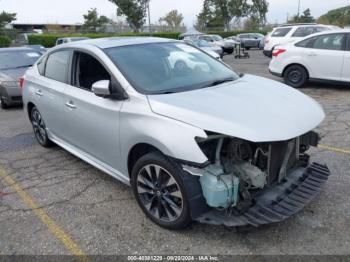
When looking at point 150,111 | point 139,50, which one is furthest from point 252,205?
point 139,50

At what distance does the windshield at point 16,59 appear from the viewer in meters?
9.24

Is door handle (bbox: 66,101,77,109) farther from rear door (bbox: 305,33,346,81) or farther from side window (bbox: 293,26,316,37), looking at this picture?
→ side window (bbox: 293,26,316,37)

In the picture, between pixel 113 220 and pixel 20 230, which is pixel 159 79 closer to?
pixel 113 220

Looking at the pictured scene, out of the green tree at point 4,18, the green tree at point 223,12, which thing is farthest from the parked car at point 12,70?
the green tree at point 223,12

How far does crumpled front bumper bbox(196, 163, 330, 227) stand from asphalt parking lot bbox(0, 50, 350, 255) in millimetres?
272

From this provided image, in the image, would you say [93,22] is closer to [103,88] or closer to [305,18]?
[305,18]

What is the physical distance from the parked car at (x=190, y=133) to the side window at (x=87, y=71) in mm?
12

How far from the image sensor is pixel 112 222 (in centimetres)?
341

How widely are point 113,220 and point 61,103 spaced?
1.72 m

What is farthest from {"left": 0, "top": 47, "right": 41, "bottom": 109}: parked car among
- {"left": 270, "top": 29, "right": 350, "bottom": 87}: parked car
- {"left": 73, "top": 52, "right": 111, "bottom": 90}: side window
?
{"left": 270, "top": 29, "right": 350, "bottom": 87}: parked car

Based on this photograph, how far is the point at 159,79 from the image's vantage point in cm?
356

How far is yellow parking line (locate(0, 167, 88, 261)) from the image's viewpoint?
3.03m

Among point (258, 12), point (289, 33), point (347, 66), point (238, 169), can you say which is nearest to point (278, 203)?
point (238, 169)

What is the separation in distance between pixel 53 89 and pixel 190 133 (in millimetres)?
2506
